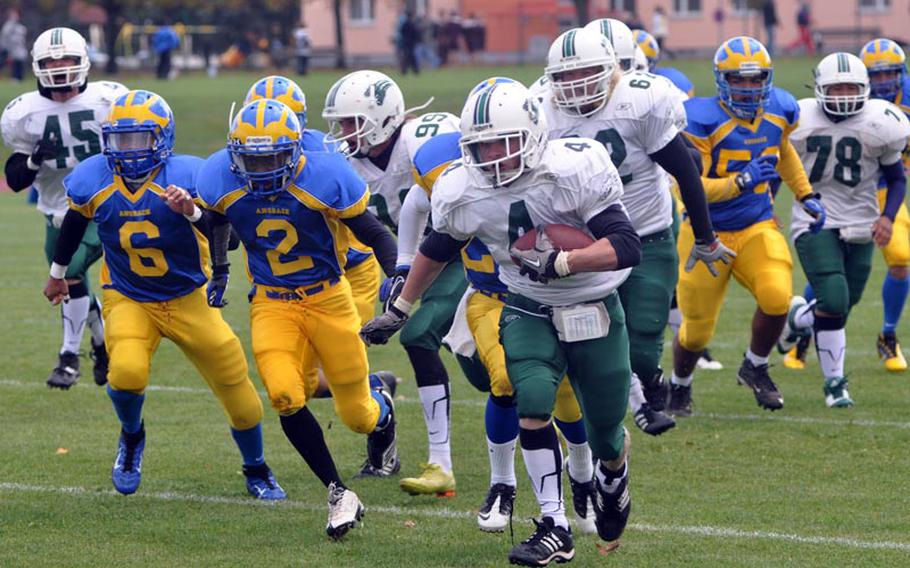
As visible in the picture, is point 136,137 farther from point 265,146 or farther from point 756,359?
point 756,359

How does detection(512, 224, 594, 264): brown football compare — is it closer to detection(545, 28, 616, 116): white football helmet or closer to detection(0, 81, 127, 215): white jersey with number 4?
detection(545, 28, 616, 116): white football helmet

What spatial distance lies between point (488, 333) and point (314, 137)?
114 centimetres

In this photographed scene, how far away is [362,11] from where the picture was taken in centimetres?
4881

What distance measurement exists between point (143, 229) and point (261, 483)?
1.15 m

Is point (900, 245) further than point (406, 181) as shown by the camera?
Yes

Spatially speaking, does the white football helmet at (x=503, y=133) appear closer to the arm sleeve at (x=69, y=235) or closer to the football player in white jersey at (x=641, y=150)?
the football player in white jersey at (x=641, y=150)

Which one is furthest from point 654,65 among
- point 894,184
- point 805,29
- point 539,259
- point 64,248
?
point 805,29

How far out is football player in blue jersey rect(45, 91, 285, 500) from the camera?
593 cm

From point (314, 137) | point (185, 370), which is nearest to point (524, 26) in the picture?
point (185, 370)

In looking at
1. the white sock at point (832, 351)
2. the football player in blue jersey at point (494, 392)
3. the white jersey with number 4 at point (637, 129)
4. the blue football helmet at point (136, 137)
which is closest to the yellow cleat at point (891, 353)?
the white sock at point (832, 351)

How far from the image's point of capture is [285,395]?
5582 millimetres

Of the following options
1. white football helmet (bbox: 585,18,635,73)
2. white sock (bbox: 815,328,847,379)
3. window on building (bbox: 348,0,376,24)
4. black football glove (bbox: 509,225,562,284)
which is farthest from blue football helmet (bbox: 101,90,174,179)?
window on building (bbox: 348,0,376,24)

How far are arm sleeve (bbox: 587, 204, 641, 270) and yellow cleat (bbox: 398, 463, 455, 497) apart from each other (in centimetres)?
165

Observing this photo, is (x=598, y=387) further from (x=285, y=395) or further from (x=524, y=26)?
(x=524, y=26)
